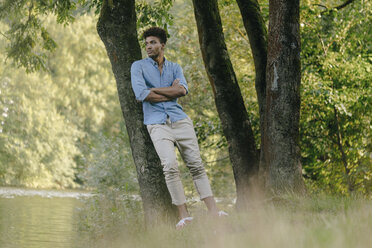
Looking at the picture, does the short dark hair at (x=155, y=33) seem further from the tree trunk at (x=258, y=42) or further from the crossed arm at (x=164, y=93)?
the tree trunk at (x=258, y=42)

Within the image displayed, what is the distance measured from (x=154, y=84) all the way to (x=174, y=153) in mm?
922

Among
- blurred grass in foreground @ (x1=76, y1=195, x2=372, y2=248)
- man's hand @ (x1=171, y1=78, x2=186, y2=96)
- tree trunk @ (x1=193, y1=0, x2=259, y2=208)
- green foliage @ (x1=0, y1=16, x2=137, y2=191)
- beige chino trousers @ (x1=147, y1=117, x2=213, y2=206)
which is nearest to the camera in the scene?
blurred grass in foreground @ (x1=76, y1=195, x2=372, y2=248)

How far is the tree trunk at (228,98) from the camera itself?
8.90m

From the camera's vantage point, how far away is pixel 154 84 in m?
6.31

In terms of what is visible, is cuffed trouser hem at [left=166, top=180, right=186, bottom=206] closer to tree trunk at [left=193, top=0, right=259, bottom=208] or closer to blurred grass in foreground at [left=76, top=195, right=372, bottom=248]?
blurred grass in foreground at [left=76, top=195, right=372, bottom=248]

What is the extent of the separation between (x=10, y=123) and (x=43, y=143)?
9.81 feet

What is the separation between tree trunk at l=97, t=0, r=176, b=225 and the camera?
652 centimetres

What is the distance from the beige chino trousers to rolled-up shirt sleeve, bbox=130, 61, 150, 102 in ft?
1.21

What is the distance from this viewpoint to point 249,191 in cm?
901

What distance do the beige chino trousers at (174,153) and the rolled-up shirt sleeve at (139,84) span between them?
37 centimetres

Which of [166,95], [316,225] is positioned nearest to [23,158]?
[166,95]

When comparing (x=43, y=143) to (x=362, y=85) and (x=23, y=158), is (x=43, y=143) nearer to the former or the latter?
(x=23, y=158)

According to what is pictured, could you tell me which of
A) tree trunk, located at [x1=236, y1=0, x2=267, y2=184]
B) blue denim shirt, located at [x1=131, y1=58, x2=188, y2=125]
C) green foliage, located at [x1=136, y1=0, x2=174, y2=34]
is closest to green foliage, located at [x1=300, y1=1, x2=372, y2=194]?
tree trunk, located at [x1=236, y1=0, x2=267, y2=184]

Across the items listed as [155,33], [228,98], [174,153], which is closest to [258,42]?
[228,98]
